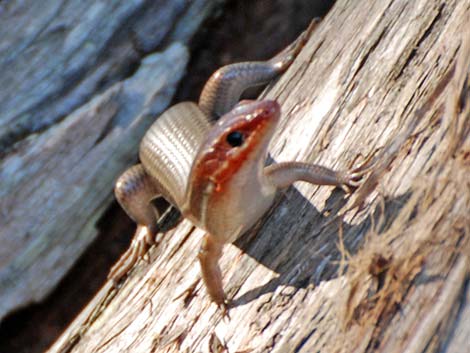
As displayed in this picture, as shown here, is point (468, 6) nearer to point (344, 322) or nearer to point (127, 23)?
point (344, 322)

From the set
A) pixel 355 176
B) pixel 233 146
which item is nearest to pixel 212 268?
pixel 233 146

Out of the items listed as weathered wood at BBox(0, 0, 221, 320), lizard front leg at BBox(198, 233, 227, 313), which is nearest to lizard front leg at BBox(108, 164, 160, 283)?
weathered wood at BBox(0, 0, 221, 320)

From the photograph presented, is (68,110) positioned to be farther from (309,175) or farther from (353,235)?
(353,235)

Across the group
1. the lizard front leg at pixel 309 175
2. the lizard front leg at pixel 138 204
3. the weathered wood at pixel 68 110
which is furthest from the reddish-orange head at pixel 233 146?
the weathered wood at pixel 68 110

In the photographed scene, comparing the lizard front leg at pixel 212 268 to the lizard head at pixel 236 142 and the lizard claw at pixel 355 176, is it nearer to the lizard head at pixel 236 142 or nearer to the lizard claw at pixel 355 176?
the lizard head at pixel 236 142

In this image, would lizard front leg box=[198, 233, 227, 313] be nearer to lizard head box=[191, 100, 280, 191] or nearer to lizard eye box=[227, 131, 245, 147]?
lizard head box=[191, 100, 280, 191]

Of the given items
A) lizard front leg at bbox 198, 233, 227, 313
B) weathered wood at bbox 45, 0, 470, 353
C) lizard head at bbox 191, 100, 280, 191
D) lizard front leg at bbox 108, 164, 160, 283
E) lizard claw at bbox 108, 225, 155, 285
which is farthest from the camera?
lizard front leg at bbox 108, 164, 160, 283
